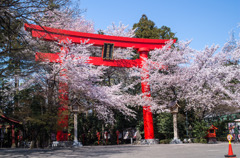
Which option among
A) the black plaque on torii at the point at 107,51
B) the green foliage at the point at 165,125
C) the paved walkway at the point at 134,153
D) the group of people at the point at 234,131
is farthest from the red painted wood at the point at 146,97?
the paved walkway at the point at 134,153

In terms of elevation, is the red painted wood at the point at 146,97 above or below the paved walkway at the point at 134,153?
above

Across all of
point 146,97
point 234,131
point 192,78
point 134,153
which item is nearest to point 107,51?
point 146,97

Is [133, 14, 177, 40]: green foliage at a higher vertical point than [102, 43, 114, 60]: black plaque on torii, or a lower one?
higher

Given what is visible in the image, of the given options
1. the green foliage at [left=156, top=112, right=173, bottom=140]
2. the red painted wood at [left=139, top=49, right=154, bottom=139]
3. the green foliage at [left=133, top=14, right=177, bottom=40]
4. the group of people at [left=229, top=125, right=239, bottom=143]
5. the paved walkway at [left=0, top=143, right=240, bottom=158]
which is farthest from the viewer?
the green foliage at [left=133, top=14, right=177, bottom=40]

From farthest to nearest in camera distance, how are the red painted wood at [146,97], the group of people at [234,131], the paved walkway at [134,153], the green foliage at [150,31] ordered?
the green foliage at [150,31] → the red painted wood at [146,97] → the group of people at [234,131] → the paved walkway at [134,153]

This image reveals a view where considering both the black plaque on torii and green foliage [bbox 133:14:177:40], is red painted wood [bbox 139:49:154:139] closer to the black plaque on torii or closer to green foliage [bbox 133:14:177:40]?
the black plaque on torii

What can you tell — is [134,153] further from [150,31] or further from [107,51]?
[150,31]

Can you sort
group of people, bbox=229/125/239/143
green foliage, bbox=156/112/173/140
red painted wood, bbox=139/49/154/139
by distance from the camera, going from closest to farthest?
group of people, bbox=229/125/239/143
red painted wood, bbox=139/49/154/139
green foliage, bbox=156/112/173/140

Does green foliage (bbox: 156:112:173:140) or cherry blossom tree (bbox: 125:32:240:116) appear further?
green foliage (bbox: 156:112:173:140)

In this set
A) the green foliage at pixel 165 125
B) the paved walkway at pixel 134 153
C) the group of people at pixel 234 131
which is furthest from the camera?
the green foliage at pixel 165 125

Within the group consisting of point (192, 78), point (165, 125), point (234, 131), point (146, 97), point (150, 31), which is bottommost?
point (234, 131)

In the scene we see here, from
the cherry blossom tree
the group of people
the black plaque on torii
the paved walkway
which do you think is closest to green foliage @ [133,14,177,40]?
the cherry blossom tree

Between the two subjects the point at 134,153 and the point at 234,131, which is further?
the point at 234,131

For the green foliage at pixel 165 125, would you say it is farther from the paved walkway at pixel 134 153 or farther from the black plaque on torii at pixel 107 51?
the paved walkway at pixel 134 153
